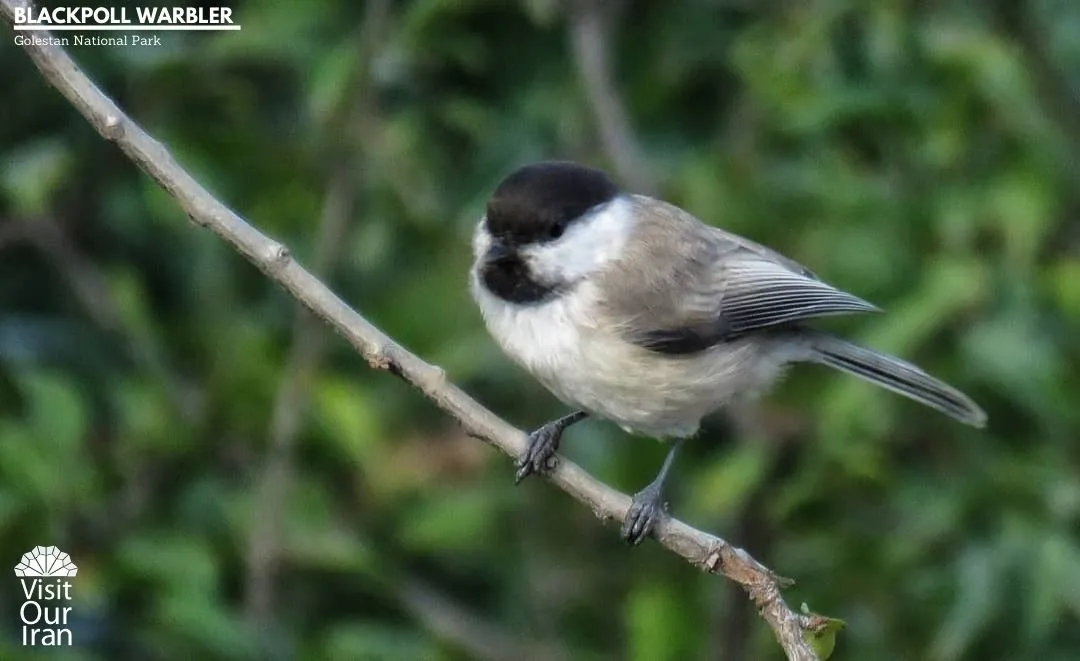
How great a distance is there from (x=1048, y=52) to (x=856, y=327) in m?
1.05

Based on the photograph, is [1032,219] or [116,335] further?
[116,335]

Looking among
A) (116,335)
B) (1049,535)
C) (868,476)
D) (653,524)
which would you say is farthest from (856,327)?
(116,335)

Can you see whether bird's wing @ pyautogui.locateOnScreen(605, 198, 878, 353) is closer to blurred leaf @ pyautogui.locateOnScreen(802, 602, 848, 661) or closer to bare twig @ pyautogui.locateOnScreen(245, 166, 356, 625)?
blurred leaf @ pyautogui.locateOnScreen(802, 602, 848, 661)

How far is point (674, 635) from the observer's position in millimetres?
3191

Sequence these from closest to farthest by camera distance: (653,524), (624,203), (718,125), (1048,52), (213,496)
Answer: (653,524) < (624,203) < (213,496) < (1048,52) < (718,125)

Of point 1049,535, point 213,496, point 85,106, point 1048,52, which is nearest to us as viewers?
point 85,106

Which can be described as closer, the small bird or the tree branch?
the tree branch

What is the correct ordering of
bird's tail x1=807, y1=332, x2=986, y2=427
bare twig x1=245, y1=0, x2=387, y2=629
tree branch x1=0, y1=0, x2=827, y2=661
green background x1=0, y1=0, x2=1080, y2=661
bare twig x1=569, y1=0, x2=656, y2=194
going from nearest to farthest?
tree branch x1=0, y1=0, x2=827, y2=661, bird's tail x1=807, y1=332, x2=986, y2=427, green background x1=0, y1=0, x2=1080, y2=661, bare twig x1=245, y1=0, x2=387, y2=629, bare twig x1=569, y1=0, x2=656, y2=194

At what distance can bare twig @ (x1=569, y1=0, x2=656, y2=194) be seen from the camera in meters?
3.83

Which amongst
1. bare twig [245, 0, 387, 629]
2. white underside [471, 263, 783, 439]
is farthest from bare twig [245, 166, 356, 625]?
white underside [471, 263, 783, 439]

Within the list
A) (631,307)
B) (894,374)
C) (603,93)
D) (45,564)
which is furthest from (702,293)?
(45,564)

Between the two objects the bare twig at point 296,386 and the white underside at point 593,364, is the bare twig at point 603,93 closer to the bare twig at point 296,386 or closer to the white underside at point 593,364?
the bare twig at point 296,386

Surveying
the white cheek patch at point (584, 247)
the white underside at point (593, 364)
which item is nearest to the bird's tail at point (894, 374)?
the white underside at point (593, 364)

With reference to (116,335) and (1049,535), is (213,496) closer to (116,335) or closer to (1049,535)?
(116,335)
